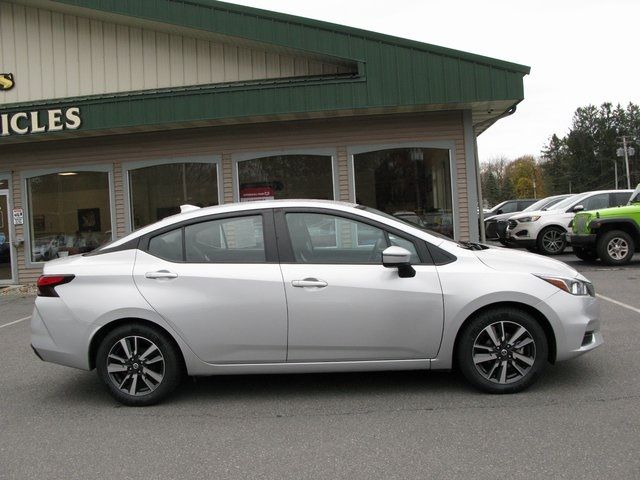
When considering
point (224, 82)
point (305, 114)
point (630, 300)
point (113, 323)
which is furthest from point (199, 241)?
point (224, 82)

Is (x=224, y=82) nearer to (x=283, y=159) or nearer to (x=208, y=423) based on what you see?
(x=283, y=159)

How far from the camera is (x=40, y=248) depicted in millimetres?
13695

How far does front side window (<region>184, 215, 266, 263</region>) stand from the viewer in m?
4.70

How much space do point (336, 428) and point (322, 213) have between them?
5.49 feet

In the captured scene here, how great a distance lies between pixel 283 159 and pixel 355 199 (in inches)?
69.9

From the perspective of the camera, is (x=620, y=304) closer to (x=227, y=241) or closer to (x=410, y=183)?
(x=410, y=183)

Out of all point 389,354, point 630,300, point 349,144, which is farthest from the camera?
point 349,144

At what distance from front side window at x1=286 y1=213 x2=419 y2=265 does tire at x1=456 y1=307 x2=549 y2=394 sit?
72 cm

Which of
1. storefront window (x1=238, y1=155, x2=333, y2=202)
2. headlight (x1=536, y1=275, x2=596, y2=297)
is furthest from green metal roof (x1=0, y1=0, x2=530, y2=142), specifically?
headlight (x1=536, y1=275, x2=596, y2=297)

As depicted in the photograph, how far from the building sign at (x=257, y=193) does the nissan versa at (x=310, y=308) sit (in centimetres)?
804

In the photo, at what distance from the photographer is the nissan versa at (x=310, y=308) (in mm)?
4496

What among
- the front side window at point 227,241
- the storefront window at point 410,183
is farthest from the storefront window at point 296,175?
the front side window at point 227,241

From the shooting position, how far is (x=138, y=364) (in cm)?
464

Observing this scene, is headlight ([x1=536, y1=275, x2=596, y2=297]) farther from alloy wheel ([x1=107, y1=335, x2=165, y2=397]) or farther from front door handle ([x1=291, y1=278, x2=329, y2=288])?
alloy wheel ([x1=107, y1=335, x2=165, y2=397])
